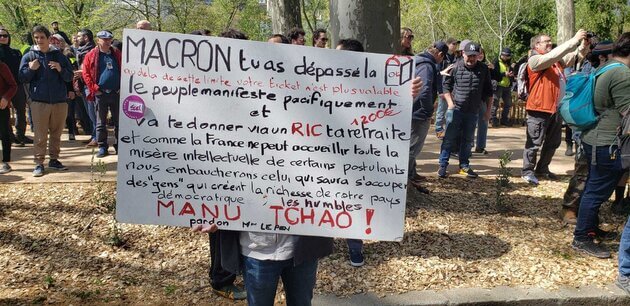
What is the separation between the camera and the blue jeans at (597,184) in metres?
4.37

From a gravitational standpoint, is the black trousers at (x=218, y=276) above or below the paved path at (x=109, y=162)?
below

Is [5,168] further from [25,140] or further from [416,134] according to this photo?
[416,134]

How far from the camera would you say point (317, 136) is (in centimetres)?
265

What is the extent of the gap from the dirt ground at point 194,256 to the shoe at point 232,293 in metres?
0.06

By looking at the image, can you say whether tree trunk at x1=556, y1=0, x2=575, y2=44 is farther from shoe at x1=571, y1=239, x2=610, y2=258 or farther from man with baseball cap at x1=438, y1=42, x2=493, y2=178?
shoe at x1=571, y1=239, x2=610, y2=258

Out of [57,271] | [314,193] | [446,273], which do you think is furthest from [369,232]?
[57,271]

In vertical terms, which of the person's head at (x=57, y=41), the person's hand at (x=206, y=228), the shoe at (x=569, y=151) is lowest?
the person's hand at (x=206, y=228)

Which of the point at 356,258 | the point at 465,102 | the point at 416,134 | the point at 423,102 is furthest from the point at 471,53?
the point at 356,258

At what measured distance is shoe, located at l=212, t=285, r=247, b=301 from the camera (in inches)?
154

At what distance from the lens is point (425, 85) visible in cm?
585

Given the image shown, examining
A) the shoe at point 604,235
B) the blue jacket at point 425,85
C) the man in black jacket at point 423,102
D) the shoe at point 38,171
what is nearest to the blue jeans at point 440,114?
the man in black jacket at point 423,102

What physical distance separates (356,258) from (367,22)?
82.9 inches

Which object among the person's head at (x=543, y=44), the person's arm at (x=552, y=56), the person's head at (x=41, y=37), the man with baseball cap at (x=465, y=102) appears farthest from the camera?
the man with baseball cap at (x=465, y=102)

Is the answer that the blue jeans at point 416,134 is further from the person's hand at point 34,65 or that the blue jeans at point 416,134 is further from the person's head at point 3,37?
the person's head at point 3,37
